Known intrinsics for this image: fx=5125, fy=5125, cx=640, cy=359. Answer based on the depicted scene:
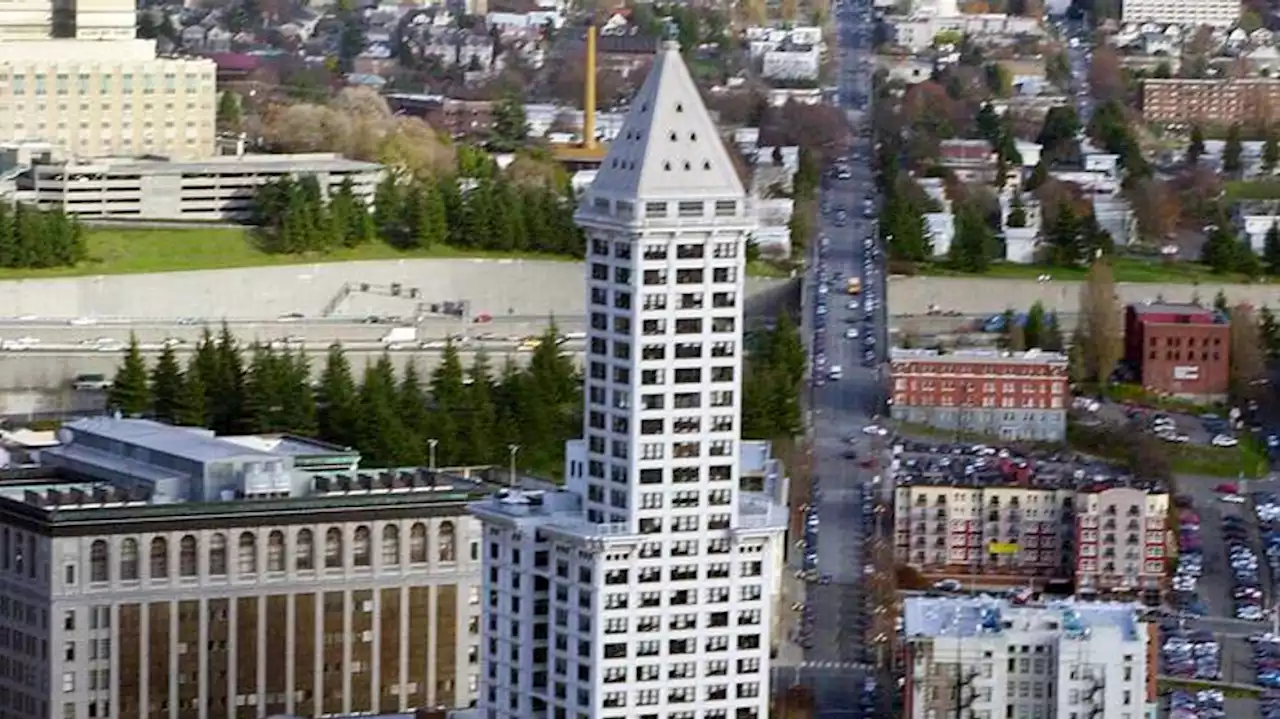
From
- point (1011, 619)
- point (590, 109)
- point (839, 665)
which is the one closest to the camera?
point (1011, 619)

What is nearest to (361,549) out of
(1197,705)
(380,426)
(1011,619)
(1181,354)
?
(1011,619)

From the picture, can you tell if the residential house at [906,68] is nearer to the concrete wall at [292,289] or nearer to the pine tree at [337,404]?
the concrete wall at [292,289]

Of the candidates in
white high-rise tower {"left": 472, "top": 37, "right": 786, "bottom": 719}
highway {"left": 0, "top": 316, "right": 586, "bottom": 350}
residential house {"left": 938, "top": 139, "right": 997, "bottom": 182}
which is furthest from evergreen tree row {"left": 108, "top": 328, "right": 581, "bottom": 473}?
residential house {"left": 938, "top": 139, "right": 997, "bottom": 182}

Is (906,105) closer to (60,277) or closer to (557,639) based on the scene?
(60,277)

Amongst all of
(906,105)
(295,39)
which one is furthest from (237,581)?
(295,39)

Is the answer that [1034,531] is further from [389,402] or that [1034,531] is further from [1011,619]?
[1011,619]

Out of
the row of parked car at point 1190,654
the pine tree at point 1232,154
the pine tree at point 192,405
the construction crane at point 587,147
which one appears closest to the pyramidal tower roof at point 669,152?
the row of parked car at point 1190,654

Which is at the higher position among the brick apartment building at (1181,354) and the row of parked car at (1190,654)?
the brick apartment building at (1181,354)
